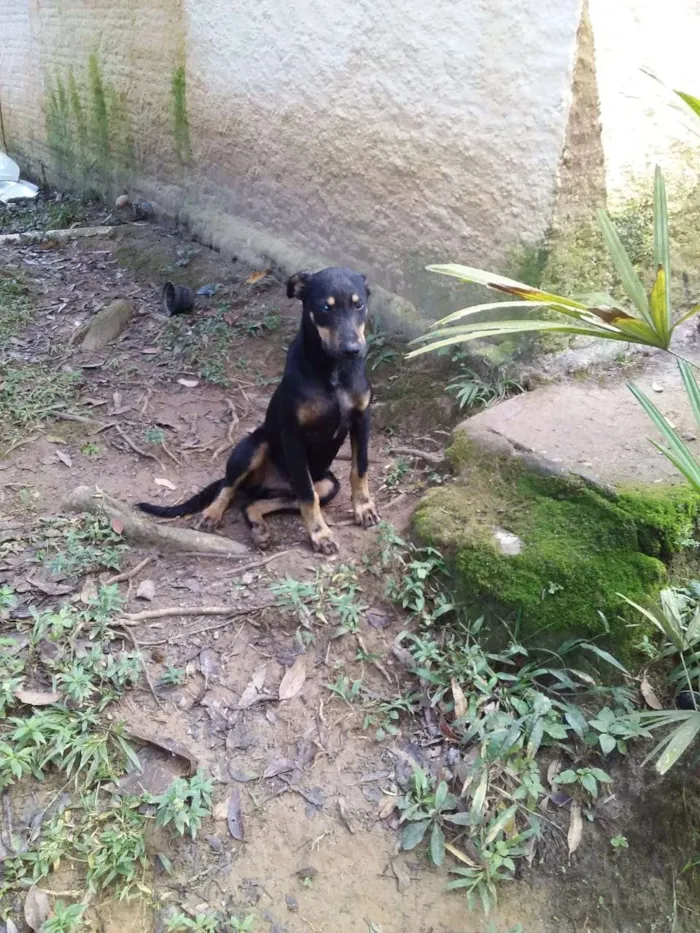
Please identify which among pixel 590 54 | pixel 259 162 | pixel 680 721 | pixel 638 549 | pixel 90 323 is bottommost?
pixel 90 323

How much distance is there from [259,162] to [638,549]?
4838 millimetres

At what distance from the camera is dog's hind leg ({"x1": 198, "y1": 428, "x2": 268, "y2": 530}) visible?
163 inches

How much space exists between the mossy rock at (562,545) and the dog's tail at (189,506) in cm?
131

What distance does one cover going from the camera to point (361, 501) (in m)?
3.95

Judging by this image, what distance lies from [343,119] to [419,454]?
8.51ft

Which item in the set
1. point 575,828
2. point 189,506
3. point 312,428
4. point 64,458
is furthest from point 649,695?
point 64,458

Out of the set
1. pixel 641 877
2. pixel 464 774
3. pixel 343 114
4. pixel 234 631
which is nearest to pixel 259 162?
pixel 343 114

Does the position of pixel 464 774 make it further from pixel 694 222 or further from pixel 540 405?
pixel 694 222

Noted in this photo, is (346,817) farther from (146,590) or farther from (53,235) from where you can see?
(53,235)

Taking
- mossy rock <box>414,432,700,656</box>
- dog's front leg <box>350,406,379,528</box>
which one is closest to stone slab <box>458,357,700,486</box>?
mossy rock <box>414,432,700,656</box>

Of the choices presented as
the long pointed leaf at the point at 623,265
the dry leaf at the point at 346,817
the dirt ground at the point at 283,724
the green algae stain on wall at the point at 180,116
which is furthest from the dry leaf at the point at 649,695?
the green algae stain on wall at the point at 180,116

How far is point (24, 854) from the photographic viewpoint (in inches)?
101

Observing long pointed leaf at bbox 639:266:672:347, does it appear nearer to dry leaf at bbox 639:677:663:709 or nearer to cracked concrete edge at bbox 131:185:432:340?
dry leaf at bbox 639:677:663:709

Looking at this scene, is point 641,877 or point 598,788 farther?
point 598,788
